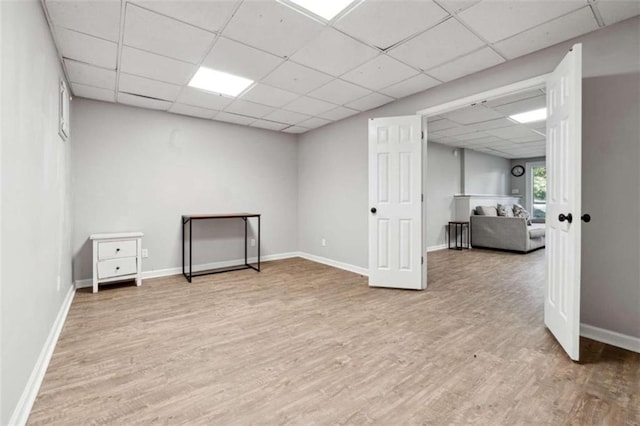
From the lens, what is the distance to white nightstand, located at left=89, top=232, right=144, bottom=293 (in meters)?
3.57

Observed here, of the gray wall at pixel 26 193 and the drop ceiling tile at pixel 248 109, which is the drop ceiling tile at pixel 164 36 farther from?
the drop ceiling tile at pixel 248 109

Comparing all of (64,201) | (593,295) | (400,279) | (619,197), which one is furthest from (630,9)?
(64,201)

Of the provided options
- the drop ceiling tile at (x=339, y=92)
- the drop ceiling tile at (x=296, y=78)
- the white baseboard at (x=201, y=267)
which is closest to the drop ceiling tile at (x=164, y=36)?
the drop ceiling tile at (x=296, y=78)

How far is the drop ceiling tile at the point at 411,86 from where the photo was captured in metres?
3.26

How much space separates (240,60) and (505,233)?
6.12 meters

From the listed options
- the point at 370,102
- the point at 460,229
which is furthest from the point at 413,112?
the point at 460,229

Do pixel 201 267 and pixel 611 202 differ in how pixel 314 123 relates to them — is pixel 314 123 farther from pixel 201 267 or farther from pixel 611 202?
pixel 611 202

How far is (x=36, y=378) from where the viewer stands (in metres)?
1.70

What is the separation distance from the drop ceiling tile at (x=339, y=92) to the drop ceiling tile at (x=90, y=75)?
7.08 feet

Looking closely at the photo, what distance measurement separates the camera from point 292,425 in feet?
4.67

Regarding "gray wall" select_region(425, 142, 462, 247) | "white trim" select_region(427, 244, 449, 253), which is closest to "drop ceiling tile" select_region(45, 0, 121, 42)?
"gray wall" select_region(425, 142, 462, 247)

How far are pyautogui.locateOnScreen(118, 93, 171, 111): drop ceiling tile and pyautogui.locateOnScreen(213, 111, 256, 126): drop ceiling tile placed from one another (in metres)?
0.72

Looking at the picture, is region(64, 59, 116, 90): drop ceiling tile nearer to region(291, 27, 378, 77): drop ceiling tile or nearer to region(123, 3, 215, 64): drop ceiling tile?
region(123, 3, 215, 64): drop ceiling tile

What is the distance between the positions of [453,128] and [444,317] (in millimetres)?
3756
